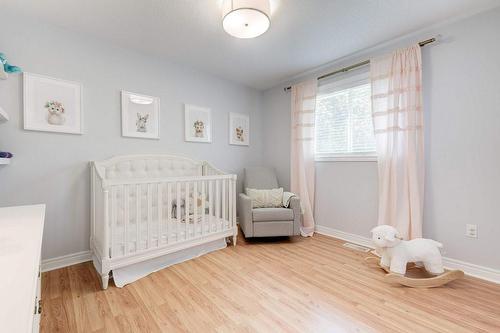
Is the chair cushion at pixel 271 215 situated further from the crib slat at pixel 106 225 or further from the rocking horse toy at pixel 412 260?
the crib slat at pixel 106 225

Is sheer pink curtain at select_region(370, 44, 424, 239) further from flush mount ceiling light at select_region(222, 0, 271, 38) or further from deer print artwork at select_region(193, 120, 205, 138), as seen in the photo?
deer print artwork at select_region(193, 120, 205, 138)

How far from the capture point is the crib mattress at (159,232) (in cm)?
184

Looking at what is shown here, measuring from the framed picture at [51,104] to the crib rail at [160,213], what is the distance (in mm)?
794

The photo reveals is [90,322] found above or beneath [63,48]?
beneath

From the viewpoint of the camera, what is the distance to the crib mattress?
1.84m

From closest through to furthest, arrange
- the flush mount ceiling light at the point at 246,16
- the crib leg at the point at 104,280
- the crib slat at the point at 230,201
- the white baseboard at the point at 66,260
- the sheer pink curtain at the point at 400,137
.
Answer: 1. the flush mount ceiling light at the point at 246,16
2. the crib leg at the point at 104,280
3. the white baseboard at the point at 66,260
4. the sheer pink curtain at the point at 400,137
5. the crib slat at the point at 230,201

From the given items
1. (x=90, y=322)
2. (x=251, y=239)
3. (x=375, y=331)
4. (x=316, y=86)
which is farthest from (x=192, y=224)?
(x=316, y=86)

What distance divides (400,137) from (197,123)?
2.37 m

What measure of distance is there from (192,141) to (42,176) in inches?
60.0

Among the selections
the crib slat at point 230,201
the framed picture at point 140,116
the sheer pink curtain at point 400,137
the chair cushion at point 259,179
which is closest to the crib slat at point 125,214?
the framed picture at point 140,116

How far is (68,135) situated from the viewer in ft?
6.86

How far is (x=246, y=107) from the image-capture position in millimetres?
3621

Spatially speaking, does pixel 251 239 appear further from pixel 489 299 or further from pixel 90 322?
pixel 489 299

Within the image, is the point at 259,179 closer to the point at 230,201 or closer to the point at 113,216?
the point at 230,201
